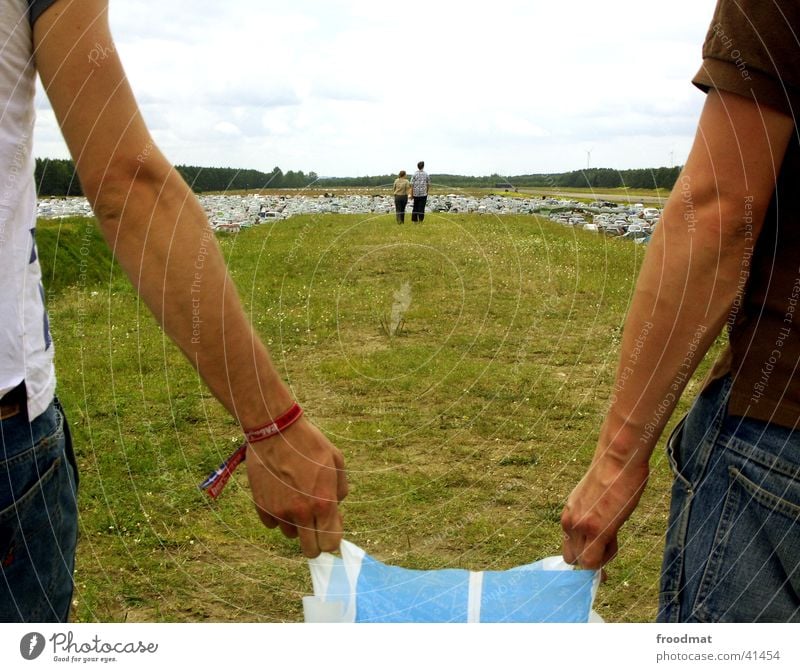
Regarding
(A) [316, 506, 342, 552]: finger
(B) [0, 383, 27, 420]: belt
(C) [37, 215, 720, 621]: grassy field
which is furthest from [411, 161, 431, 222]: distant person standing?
(B) [0, 383, 27, 420]: belt

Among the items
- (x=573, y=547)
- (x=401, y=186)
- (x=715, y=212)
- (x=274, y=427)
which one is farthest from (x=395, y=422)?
(x=715, y=212)

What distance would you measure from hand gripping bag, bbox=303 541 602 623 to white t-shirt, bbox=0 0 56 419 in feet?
2.21

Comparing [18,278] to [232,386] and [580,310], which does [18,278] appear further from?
[580,310]

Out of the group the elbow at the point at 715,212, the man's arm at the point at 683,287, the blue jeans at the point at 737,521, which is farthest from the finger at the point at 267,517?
the elbow at the point at 715,212

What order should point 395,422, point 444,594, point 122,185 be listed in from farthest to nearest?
point 395,422
point 444,594
point 122,185

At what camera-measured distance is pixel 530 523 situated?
3.67 metres

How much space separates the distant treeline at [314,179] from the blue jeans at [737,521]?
54 centimetres

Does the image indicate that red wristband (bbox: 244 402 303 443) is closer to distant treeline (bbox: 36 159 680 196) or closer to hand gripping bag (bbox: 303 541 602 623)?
hand gripping bag (bbox: 303 541 602 623)

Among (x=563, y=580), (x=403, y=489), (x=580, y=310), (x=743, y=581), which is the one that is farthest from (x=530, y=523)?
(x=743, y=581)

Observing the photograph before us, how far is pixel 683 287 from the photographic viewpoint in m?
1.43

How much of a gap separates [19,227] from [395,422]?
9.22 ft

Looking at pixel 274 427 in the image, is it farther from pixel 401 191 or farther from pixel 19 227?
pixel 401 191

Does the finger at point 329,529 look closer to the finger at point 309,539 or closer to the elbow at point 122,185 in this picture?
the finger at point 309,539

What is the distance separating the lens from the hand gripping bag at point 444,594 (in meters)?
1.76
